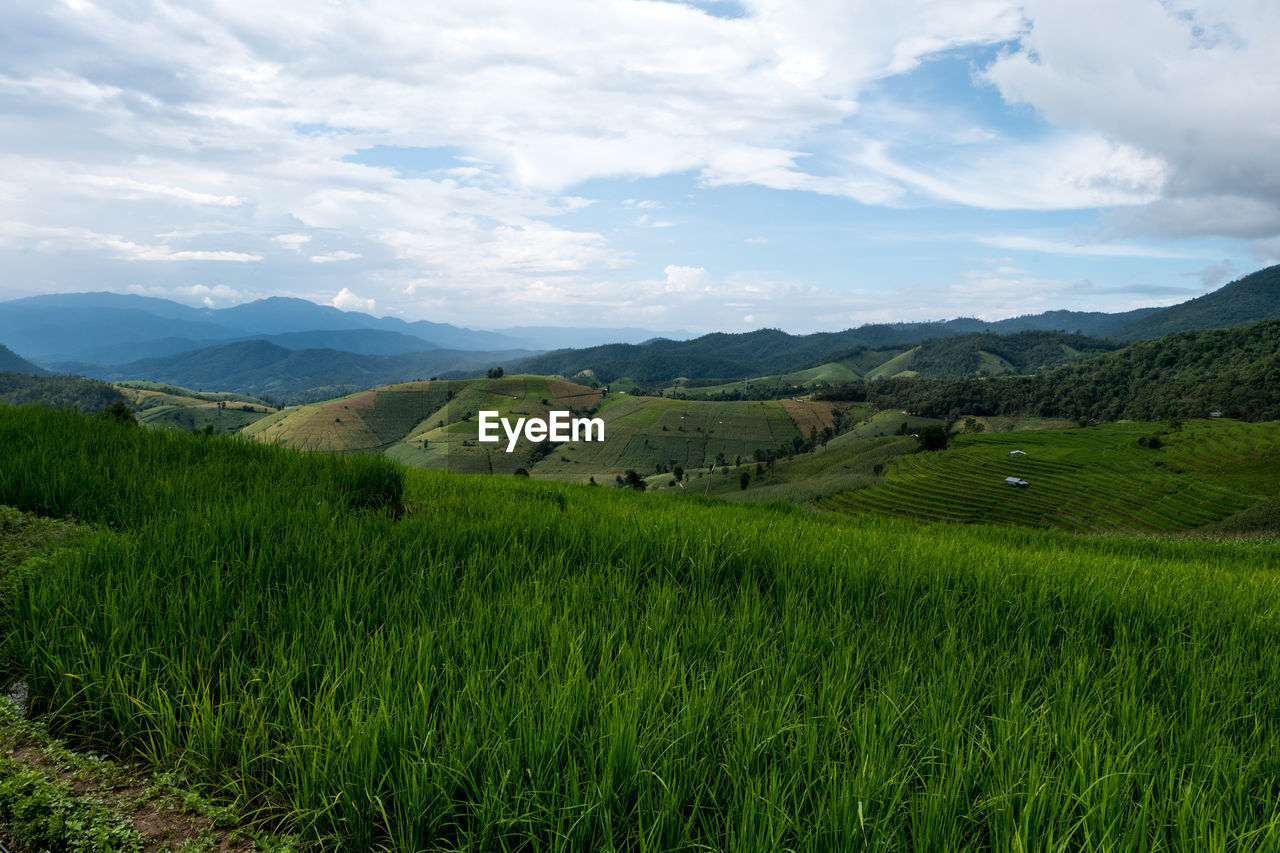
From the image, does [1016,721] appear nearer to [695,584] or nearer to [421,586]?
[695,584]

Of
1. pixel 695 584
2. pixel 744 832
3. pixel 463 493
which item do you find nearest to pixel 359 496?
pixel 463 493

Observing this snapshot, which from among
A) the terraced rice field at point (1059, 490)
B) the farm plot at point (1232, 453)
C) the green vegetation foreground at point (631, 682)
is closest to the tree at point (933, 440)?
the terraced rice field at point (1059, 490)

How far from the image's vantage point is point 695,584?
461 cm

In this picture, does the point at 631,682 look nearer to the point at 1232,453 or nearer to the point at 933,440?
the point at 933,440

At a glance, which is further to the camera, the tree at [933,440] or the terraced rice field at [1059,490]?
the tree at [933,440]

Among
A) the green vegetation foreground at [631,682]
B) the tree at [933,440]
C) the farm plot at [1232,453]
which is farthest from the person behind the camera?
the tree at [933,440]

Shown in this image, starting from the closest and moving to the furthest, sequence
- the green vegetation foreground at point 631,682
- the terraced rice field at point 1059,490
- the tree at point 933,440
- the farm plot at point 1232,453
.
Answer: the green vegetation foreground at point 631,682 → the terraced rice field at point 1059,490 → the farm plot at point 1232,453 → the tree at point 933,440

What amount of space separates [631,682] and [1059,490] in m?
124

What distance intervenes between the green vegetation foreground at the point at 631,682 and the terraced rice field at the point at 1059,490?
82667mm

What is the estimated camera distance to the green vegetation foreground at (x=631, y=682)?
2090mm

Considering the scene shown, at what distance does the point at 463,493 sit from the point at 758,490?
12760cm

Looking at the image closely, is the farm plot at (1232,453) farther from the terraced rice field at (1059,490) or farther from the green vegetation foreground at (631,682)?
the green vegetation foreground at (631,682)

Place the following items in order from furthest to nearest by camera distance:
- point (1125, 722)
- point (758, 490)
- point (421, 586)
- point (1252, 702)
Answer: point (758, 490)
point (421, 586)
point (1252, 702)
point (1125, 722)

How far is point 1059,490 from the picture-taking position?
103 m
